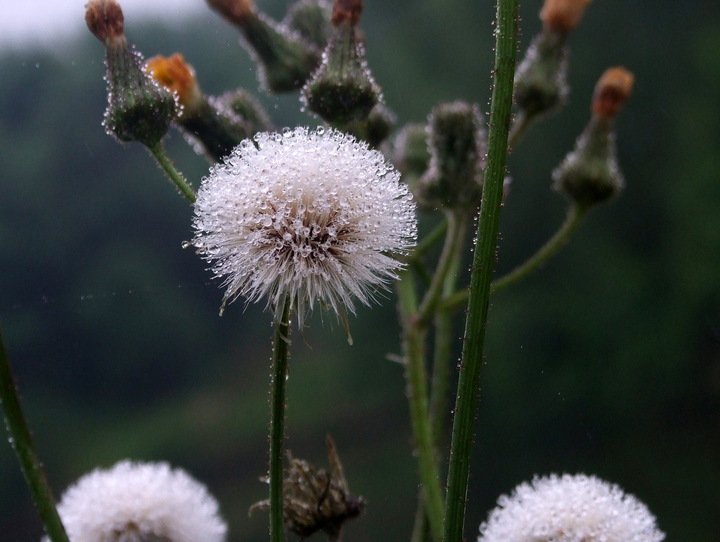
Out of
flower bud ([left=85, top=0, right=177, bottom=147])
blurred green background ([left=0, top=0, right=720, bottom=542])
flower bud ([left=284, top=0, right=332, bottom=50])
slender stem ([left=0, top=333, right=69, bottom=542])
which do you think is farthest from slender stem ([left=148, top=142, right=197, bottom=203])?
blurred green background ([left=0, top=0, right=720, bottom=542])

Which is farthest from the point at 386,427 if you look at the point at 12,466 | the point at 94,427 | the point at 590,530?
the point at 590,530

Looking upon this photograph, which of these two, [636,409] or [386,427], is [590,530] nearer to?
[386,427]

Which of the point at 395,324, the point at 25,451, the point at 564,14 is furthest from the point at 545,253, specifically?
the point at 395,324

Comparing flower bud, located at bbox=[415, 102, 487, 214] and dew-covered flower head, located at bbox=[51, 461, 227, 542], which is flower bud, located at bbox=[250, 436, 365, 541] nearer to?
dew-covered flower head, located at bbox=[51, 461, 227, 542]

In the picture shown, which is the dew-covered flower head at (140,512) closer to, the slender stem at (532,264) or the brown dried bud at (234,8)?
the slender stem at (532,264)

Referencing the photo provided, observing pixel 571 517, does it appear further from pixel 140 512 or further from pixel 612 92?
pixel 612 92

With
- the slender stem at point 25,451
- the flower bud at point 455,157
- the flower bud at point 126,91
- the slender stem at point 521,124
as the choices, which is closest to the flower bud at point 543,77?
the slender stem at point 521,124
